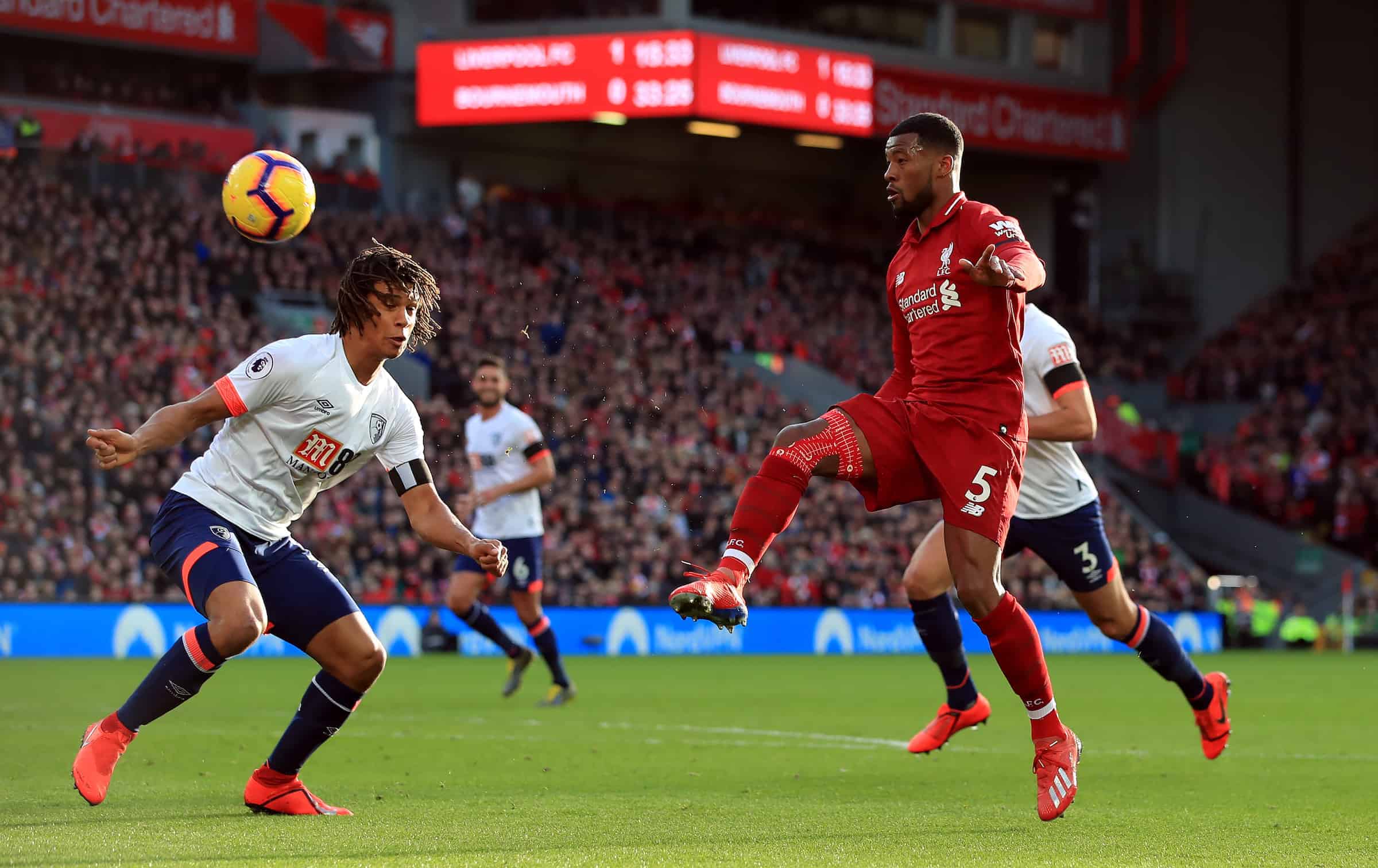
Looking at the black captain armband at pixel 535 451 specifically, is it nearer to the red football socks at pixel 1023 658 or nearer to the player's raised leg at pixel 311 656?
the player's raised leg at pixel 311 656

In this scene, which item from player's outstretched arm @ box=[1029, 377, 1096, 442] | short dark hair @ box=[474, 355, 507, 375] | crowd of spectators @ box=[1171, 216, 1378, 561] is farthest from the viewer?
crowd of spectators @ box=[1171, 216, 1378, 561]

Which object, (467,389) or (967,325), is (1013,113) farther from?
(967,325)

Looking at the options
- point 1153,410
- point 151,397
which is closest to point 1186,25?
point 1153,410

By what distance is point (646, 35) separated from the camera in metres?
34.7

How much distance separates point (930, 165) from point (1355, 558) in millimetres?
28440

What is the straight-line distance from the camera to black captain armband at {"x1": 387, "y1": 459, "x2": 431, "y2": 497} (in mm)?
7672

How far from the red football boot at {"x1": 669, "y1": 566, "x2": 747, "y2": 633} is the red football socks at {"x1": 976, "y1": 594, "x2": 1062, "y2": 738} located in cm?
119

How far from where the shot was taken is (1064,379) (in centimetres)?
904

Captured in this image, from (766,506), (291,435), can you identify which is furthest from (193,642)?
(766,506)

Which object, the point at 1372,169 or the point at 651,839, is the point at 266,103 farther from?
the point at 651,839

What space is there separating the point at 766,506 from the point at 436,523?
152 centimetres

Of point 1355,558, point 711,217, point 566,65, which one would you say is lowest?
point 1355,558

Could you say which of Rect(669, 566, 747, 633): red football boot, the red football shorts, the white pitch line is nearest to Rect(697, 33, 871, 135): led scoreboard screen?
the white pitch line

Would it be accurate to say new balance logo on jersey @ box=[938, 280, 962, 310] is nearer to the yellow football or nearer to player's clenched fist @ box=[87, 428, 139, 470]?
player's clenched fist @ box=[87, 428, 139, 470]
